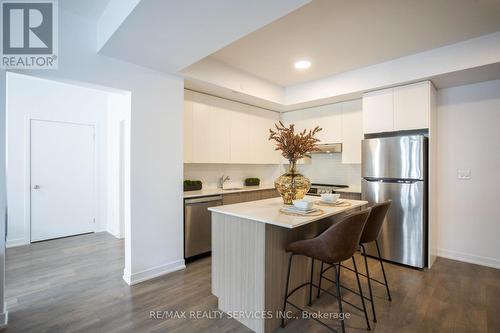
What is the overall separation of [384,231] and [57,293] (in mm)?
3826

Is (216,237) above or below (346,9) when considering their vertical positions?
below

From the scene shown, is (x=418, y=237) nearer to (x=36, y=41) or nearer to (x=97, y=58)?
(x=97, y=58)

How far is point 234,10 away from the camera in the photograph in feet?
5.80

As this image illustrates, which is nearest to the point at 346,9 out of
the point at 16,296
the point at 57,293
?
the point at 57,293

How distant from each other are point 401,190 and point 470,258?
4.41ft

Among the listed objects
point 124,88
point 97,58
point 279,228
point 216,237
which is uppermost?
point 97,58

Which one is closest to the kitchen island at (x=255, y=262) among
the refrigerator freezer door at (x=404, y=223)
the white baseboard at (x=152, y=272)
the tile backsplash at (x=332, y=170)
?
the white baseboard at (x=152, y=272)

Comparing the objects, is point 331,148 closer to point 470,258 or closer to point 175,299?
point 470,258

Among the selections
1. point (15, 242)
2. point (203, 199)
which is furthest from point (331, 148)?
point (15, 242)

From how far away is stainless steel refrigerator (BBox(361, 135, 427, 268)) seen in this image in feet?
10.1

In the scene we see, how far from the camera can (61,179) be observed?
4336 mm

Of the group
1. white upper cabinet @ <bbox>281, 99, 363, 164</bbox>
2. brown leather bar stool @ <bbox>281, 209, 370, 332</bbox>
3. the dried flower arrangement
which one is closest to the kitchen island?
brown leather bar stool @ <bbox>281, 209, 370, 332</bbox>

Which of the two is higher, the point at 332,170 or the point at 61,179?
the point at 332,170

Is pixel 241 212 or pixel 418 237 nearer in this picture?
pixel 241 212
